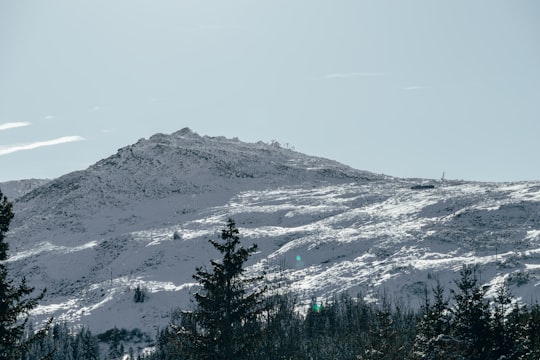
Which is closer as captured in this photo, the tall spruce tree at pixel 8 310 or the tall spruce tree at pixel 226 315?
the tall spruce tree at pixel 8 310

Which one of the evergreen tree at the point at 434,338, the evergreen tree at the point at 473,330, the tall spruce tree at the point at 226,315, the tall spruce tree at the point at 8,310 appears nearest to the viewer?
the tall spruce tree at the point at 8,310

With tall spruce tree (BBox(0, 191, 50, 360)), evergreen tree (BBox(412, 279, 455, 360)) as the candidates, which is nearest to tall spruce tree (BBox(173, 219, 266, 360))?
tall spruce tree (BBox(0, 191, 50, 360))

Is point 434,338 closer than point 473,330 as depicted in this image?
No

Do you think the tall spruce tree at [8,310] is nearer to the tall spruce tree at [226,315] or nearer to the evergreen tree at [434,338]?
the tall spruce tree at [226,315]

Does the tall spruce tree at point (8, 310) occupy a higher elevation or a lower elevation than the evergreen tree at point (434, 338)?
higher

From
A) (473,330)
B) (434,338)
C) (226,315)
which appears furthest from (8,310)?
(473,330)

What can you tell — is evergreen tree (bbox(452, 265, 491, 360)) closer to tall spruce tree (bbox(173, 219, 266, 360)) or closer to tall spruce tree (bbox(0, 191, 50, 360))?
tall spruce tree (bbox(173, 219, 266, 360))

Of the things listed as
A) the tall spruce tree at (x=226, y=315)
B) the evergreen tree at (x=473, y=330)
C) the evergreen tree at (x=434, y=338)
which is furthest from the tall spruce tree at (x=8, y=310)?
the evergreen tree at (x=473, y=330)

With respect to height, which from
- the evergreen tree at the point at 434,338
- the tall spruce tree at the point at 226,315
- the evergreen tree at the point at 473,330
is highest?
the tall spruce tree at the point at 226,315

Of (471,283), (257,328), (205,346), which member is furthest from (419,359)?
(205,346)

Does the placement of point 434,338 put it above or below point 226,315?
below

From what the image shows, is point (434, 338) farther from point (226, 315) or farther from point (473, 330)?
point (226, 315)

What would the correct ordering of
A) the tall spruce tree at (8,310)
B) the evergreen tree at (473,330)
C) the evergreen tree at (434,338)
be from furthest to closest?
the evergreen tree at (434,338) → the evergreen tree at (473,330) → the tall spruce tree at (8,310)

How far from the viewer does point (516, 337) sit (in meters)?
26.0
